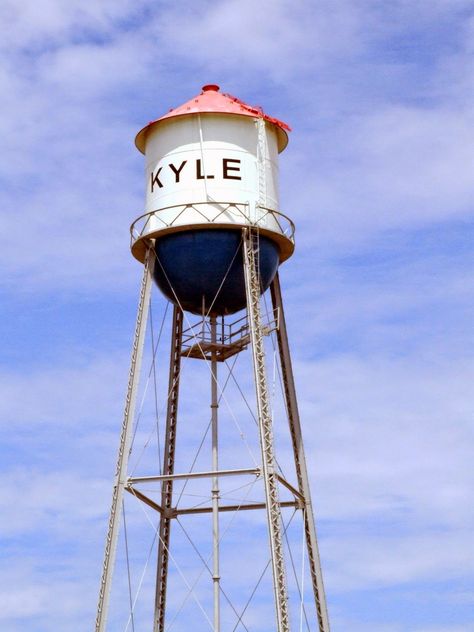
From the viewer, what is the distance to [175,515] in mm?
43812

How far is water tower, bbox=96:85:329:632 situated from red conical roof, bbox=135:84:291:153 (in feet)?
0.13

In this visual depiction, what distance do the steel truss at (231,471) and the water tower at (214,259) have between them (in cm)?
4

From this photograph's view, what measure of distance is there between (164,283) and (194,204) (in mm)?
2659

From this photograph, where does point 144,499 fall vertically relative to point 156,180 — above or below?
below

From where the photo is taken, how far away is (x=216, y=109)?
42625 mm

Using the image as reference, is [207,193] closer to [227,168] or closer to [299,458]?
[227,168]

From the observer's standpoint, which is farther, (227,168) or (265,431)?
(227,168)

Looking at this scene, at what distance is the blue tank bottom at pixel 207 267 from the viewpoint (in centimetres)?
4150

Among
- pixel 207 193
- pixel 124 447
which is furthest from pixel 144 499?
pixel 207 193

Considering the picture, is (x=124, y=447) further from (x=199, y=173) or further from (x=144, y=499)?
(x=199, y=173)

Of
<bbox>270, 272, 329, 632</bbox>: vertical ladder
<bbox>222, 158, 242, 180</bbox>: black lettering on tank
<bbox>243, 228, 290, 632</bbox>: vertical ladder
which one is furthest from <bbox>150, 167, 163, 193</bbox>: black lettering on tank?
<bbox>270, 272, 329, 632</bbox>: vertical ladder

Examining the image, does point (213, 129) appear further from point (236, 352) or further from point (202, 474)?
point (202, 474)

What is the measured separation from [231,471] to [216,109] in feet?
35.0

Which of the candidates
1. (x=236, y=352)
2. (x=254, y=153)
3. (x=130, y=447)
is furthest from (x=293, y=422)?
(x=254, y=153)
